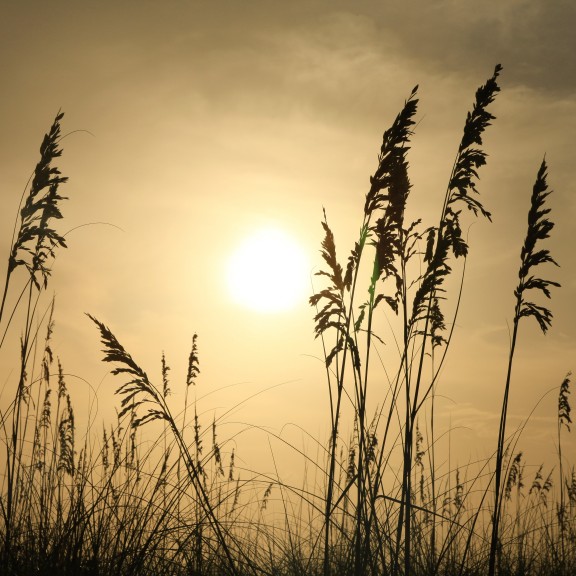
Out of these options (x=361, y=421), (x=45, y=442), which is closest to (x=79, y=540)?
(x=361, y=421)

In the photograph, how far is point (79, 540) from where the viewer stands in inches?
147

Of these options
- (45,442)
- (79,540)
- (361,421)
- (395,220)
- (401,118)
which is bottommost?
(79,540)

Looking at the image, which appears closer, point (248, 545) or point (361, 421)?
point (361, 421)

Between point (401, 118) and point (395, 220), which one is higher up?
point (401, 118)

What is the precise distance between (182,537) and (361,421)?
1.80 metres

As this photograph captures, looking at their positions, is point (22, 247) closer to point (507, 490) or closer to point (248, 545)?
point (248, 545)

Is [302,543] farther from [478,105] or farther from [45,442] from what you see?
[478,105]

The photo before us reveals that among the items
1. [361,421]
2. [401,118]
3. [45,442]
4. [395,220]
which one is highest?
[401,118]

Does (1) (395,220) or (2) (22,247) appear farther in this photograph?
(2) (22,247)

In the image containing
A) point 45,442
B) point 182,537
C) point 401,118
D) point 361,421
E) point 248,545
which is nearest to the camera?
point 361,421

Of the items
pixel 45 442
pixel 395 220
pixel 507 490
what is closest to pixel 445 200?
pixel 395 220

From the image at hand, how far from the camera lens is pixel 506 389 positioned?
344 cm

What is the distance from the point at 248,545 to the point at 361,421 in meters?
2.57

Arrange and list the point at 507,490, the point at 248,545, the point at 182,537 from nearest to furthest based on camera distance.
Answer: the point at 182,537 → the point at 248,545 → the point at 507,490
